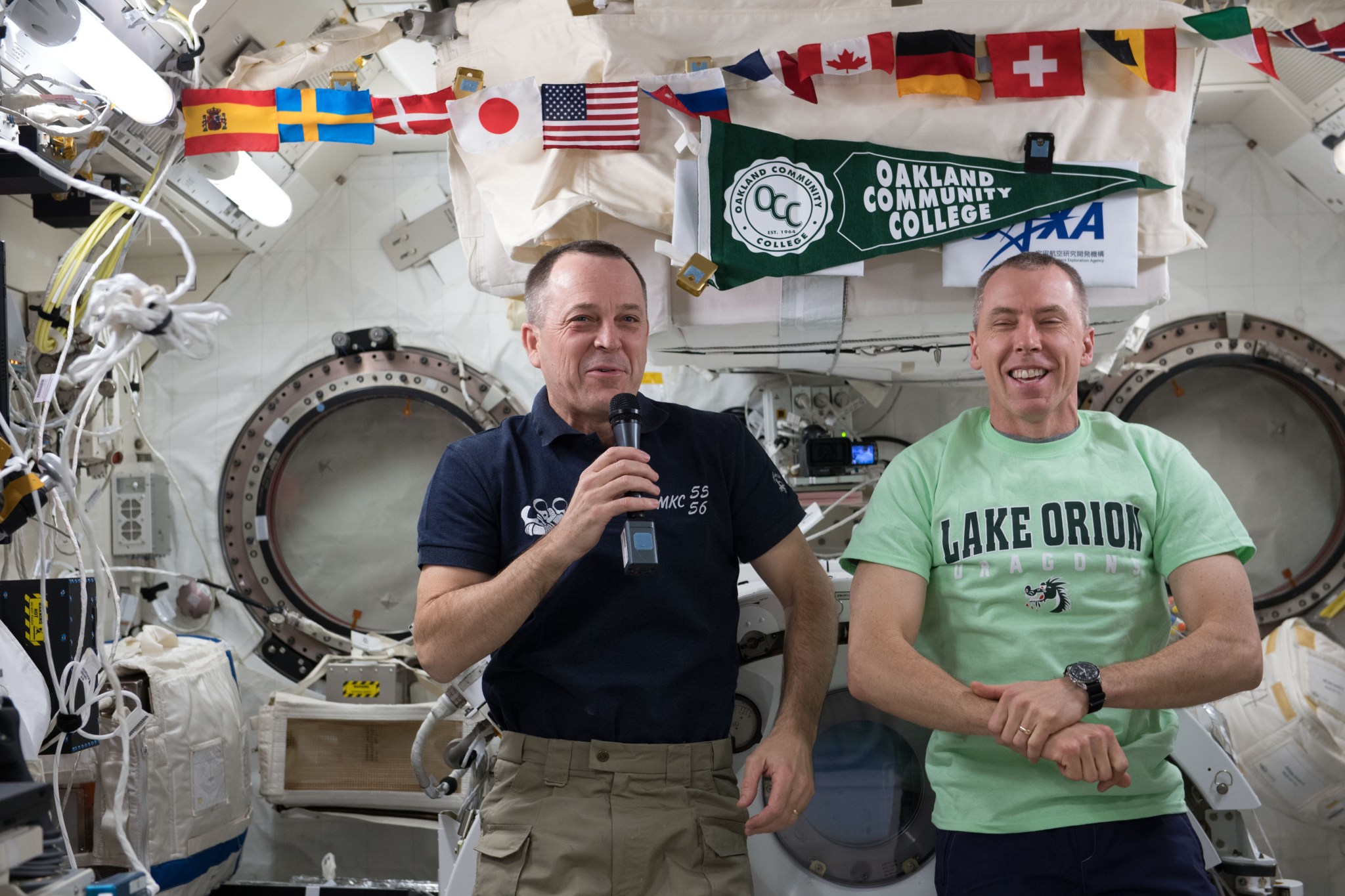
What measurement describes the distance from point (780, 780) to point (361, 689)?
9.14 ft

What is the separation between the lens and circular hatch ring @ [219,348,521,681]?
471 centimetres

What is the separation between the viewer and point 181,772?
351 cm

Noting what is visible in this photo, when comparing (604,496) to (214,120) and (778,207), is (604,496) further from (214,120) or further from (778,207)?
(214,120)

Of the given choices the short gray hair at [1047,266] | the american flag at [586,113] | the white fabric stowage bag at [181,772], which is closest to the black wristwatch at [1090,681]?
the short gray hair at [1047,266]

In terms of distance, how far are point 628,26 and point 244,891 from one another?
3548mm

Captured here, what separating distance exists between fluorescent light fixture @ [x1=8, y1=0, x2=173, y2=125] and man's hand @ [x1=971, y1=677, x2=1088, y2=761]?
A: 2.42m

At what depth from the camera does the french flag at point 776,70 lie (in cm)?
252

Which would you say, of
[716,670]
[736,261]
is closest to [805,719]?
[716,670]

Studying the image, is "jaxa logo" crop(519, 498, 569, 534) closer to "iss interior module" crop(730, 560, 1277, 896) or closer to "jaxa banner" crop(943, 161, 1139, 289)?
"iss interior module" crop(730, 560, 1277, 896)

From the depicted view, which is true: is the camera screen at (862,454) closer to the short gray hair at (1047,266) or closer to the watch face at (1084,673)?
the short gray hair at (1047,266)

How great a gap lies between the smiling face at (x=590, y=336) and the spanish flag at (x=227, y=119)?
114 cm

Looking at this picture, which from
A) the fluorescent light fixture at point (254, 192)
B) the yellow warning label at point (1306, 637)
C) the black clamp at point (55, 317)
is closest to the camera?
the black clamp at point (55, 317)

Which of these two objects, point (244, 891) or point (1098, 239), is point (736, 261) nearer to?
point (1098, 239)

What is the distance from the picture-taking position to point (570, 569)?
1.91 m
